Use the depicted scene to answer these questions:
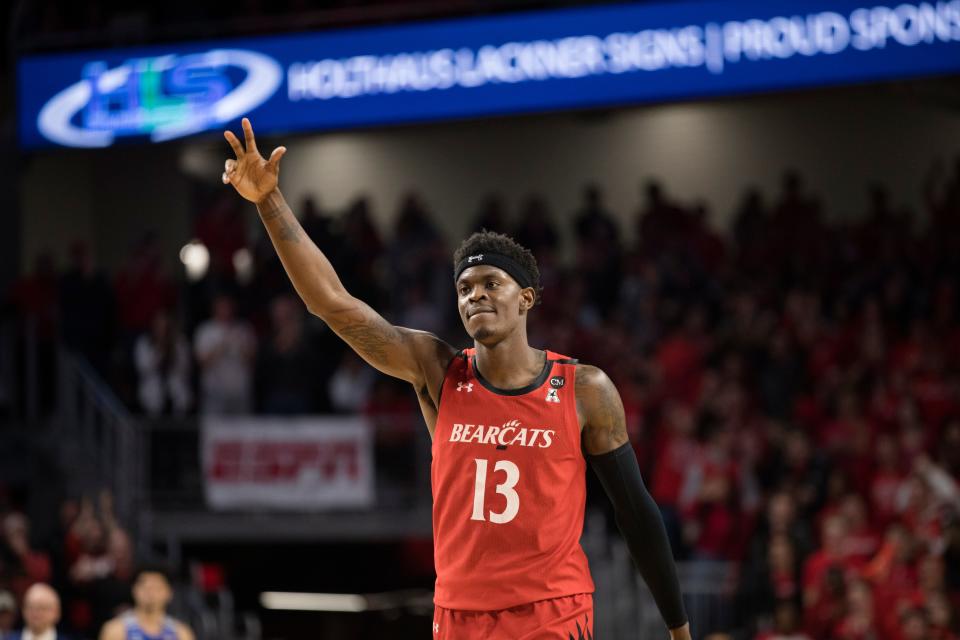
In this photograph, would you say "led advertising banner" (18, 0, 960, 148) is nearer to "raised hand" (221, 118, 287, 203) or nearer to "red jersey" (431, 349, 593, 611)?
"red jersey" (431, 349, 593, 611)

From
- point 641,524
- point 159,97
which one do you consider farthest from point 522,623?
point 159,97

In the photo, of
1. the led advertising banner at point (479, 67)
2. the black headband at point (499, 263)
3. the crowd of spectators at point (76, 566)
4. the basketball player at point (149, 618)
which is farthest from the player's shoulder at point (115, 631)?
the led advertising banner at point (479, 67)

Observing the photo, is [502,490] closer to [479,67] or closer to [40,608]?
[40,608]

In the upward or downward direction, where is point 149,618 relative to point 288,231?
downward

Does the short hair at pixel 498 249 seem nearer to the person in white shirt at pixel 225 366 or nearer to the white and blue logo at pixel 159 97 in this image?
the white and blue logo at pixel 159 97

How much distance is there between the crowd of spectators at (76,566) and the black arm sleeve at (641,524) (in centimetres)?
815

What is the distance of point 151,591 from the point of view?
9.12 meters

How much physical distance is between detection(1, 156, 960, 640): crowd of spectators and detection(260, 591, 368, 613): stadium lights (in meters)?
2.94

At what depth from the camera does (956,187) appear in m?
17.0

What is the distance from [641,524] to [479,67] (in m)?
10.1

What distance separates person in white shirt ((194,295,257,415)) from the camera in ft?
52.1

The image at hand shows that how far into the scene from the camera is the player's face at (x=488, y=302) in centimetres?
484

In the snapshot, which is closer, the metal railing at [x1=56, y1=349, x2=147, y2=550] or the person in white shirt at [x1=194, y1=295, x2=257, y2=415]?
the metal railing at [x1=56, y1=349, x2=147, y2=550]

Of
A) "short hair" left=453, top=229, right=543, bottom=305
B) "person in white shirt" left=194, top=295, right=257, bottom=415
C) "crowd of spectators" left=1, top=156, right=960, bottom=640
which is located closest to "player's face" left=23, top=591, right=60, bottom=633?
"short hair" left=453, top=229, right=543, bottom=305
